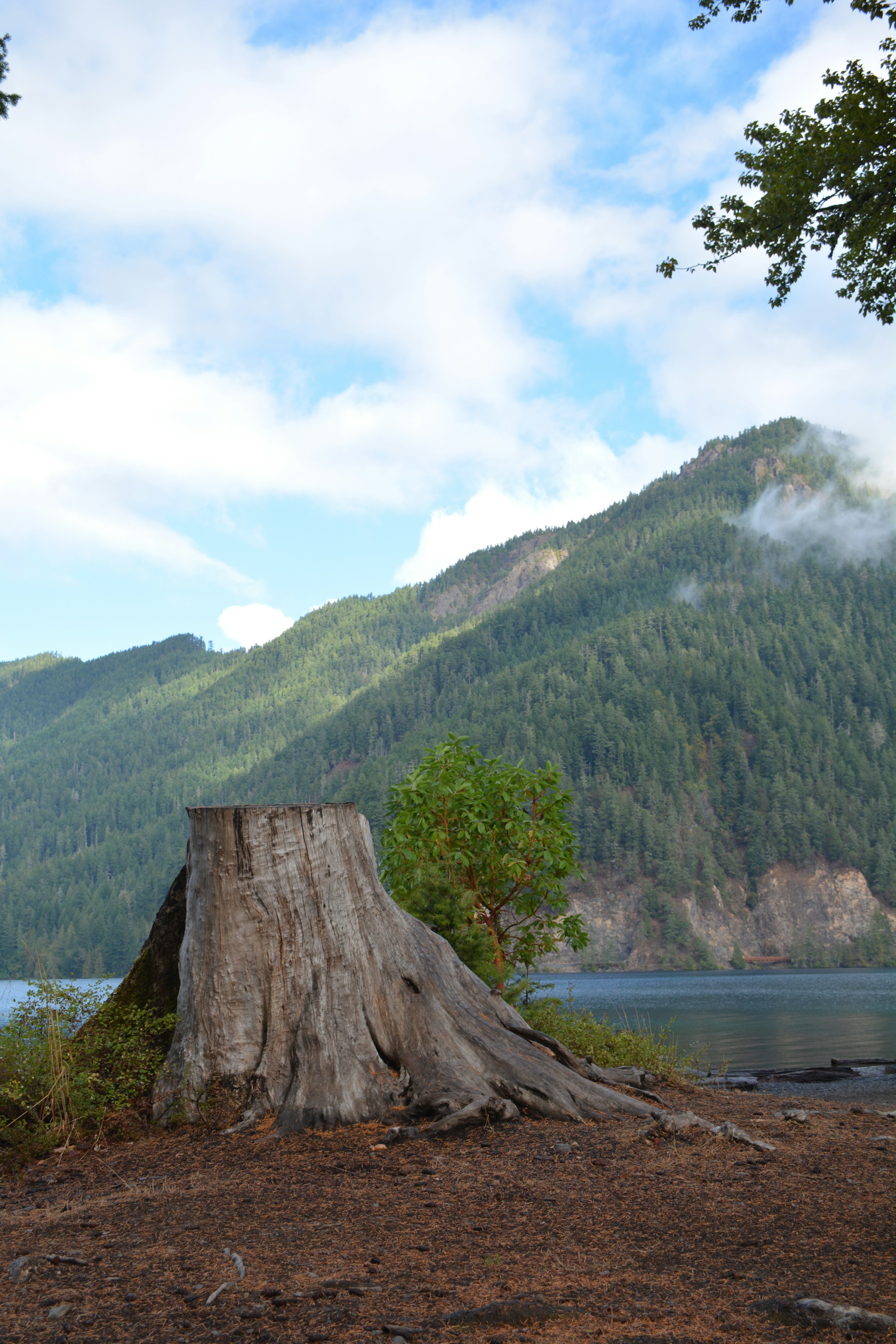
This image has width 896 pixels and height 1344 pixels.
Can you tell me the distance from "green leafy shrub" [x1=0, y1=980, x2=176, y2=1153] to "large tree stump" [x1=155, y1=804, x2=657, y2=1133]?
0.99 ft

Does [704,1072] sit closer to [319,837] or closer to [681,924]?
[319,837]

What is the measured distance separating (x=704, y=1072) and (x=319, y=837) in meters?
14.8

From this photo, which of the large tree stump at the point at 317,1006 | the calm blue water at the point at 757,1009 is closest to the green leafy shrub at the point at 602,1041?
the calm blue water at the point at 757,1009

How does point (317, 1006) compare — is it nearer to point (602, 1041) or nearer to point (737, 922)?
point (602, 1041)

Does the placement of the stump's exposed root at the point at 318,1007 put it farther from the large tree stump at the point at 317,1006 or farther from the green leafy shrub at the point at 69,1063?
the green leafy shrub at the point at 69,1063

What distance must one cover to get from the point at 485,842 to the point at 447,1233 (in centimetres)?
851

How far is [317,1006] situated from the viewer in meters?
8.09

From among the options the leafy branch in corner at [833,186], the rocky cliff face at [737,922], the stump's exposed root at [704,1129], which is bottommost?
the rocky cliff face at [737,922]

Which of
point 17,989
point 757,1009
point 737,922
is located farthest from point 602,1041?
point 737,922

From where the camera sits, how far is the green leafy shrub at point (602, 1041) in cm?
1270

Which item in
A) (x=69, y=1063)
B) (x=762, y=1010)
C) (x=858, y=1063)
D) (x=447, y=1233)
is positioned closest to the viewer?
(x=447, y=1233)

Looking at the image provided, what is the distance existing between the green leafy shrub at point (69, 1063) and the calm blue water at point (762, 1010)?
8.37 meters

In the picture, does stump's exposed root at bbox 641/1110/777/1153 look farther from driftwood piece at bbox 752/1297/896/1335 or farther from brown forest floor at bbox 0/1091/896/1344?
driftwood piece at bbox 752/1297/896/1335

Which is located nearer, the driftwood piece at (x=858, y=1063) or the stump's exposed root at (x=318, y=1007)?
the stump's exposed root at (x=318, y=1007)
